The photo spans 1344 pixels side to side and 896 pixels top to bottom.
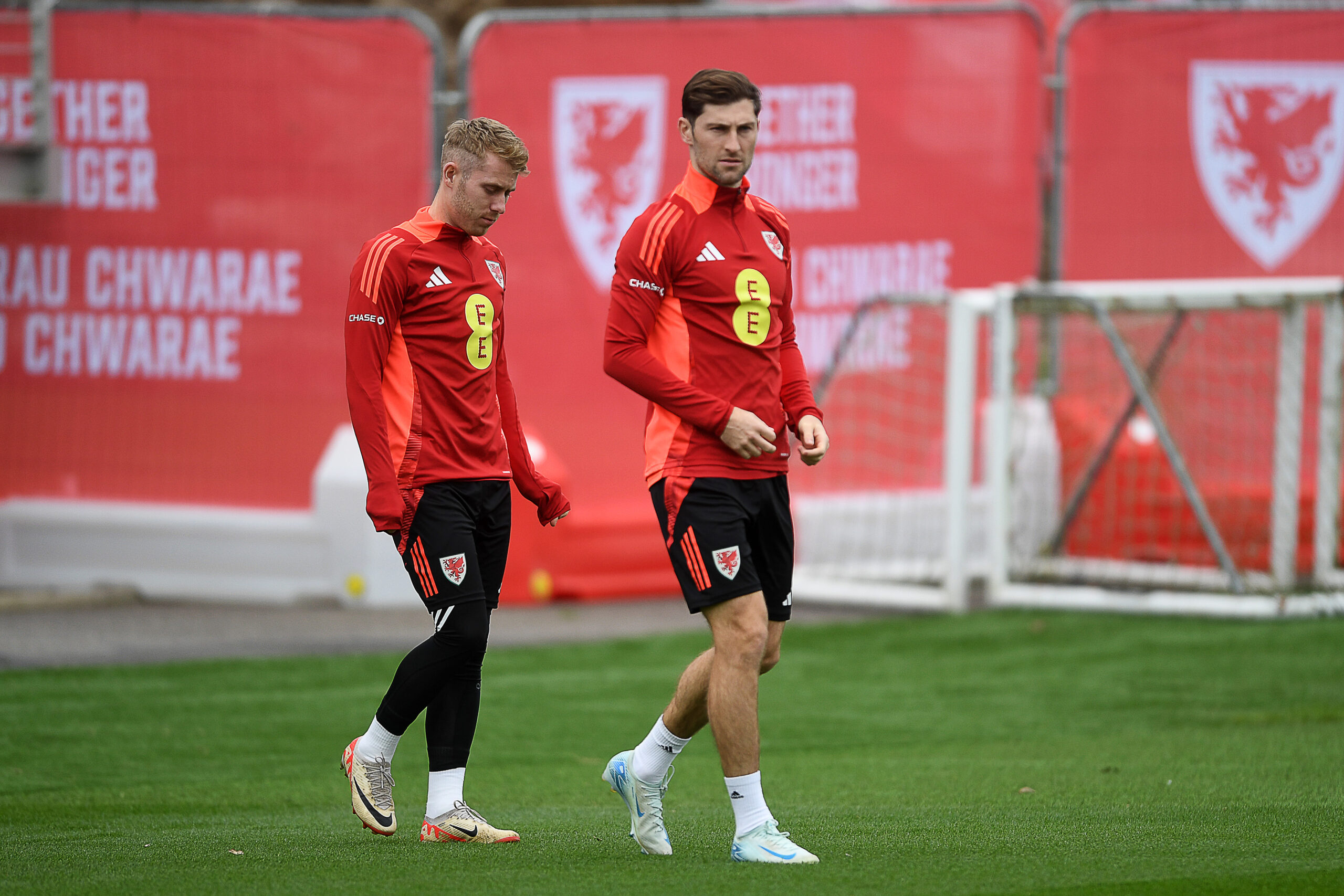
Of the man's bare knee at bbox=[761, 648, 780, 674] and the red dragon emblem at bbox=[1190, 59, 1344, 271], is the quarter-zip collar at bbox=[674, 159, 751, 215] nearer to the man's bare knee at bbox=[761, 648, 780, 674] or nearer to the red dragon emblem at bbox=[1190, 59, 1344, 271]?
the man's bare knee at bbox=[761, 648, 780, 674]

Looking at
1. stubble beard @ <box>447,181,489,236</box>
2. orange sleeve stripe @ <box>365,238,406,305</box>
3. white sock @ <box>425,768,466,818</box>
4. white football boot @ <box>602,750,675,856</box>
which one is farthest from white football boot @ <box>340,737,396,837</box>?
stubble beard @ <box>447,181,489,236</box>

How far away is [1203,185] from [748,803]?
7.83 metres

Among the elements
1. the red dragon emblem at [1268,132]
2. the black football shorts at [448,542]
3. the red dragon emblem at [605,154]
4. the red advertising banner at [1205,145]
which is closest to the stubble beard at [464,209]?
the black football shorts at [448,542]

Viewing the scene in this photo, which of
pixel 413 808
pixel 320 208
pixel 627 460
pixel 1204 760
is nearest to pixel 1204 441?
pixel 627 460

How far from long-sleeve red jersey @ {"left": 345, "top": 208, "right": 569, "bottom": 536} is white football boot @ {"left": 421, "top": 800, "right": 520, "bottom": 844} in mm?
851

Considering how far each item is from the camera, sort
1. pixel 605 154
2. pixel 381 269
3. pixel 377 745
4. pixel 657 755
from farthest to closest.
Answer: pixel 605 154
pixel 377 745
pixel 657 755
pixel 381 269

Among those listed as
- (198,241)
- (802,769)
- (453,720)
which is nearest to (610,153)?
(198,241)

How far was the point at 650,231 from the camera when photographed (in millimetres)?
4613

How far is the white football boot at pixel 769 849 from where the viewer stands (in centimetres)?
439

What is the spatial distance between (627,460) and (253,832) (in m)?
5.51

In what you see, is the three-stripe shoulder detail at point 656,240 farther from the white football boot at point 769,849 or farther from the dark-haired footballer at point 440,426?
the white football boot at point 769,849

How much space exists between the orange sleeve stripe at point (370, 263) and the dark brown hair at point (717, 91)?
93 cm

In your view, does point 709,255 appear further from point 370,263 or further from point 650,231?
point 370,263

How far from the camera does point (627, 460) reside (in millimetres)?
10430
